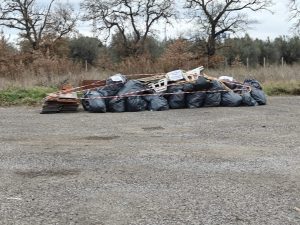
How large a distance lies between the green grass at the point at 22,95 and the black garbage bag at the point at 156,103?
3.94 meters

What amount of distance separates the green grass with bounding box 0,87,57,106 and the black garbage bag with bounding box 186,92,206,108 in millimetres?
4910

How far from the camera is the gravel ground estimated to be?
430cm

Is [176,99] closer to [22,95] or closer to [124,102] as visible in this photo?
[124,102]

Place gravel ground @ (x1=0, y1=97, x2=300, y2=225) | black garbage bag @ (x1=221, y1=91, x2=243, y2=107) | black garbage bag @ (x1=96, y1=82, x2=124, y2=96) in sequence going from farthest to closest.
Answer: black garbage bag @ (x1=221, y1=91, x2=243, y2=107) < black garbage bag @ (x1=96, y1=82, x2=124, y2=96) < gravel ground @ (x1=0, y1=97, x2=300, y2=225)

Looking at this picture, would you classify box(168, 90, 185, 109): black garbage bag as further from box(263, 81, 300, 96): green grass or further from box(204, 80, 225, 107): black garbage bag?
box(263, 81, 300, 96): green grass

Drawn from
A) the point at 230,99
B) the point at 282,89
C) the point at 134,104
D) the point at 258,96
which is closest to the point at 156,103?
the point at 134,104

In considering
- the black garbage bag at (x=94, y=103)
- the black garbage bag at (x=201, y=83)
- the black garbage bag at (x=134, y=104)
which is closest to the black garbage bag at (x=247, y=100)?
the black garbage bag at (x=201, y=83)


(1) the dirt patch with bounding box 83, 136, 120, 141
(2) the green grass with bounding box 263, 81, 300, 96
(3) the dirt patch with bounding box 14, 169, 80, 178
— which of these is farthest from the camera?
(2) the green grass with bounding box 263, 81, 300, 96

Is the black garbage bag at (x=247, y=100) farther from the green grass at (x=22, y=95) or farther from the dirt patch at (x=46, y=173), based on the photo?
the dirt patch at (x=46, y=173)

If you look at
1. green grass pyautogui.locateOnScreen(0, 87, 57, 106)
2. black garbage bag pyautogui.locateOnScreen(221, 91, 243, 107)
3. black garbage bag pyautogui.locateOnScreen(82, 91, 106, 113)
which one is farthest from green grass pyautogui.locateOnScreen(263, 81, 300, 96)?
green grass pyautogui.locateOnScreen(0, 87, 57, 106)

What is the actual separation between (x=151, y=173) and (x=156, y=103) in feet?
25.4

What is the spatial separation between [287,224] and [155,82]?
10358 millimetres

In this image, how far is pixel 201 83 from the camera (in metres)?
13.8

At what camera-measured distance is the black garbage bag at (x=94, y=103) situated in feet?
43.3
